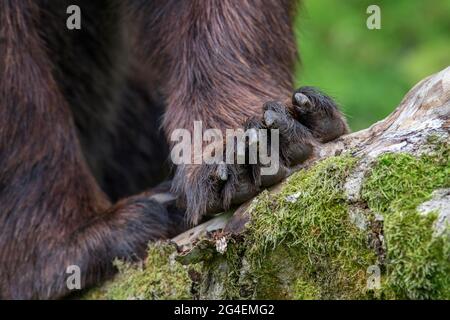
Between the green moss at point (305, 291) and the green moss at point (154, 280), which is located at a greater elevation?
the green moss at point (154, 280)

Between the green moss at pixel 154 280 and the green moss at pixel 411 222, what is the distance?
69 cm

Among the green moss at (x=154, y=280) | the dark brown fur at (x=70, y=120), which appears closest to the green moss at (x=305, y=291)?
the green moss at (x=154, y=280)

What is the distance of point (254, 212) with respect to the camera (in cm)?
275

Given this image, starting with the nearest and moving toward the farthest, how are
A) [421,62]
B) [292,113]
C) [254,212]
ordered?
[254,212]
[292,113]
[421,62]

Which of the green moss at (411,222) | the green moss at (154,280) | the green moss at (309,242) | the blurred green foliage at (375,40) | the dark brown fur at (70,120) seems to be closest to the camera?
the green moss at (411,222)

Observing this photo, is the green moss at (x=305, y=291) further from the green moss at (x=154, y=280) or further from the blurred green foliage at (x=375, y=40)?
the blurred green foliage at (x=375, y=40)

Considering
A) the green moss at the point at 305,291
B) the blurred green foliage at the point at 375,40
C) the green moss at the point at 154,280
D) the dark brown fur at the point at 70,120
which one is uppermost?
the blurred green foliage at the point at 375,40

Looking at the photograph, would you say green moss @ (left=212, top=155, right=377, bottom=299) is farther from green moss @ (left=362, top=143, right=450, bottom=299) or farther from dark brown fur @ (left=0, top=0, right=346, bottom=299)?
dark brown fur @ (left=0, top=0, right=346, bottom=299)

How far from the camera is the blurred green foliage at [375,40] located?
19.6 ft

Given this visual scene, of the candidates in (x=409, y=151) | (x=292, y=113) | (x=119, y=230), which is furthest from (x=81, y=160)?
(x=409, y=151)

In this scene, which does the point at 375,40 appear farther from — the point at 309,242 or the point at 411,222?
A: the point at 411,222

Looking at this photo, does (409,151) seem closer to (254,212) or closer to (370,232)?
(370,232)

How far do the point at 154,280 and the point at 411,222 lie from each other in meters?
1.00

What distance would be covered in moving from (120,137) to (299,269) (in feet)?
7.79
